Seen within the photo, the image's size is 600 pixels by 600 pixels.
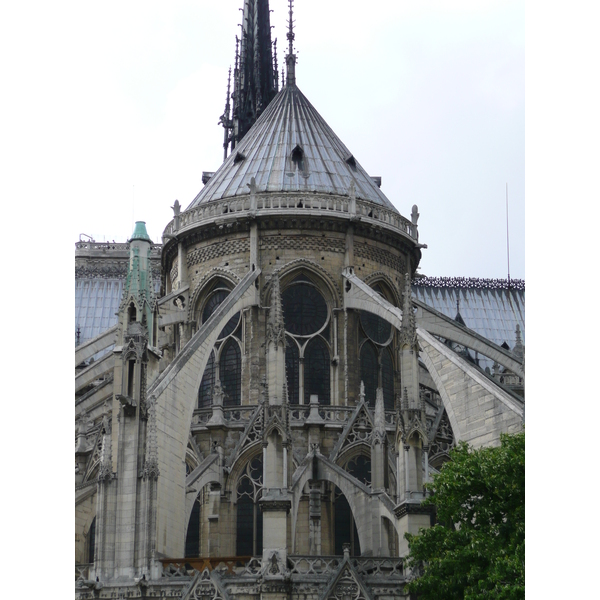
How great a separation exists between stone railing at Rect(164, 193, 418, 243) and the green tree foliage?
19.0m

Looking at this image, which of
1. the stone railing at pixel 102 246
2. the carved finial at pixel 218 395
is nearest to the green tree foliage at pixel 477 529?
the carved finial at pixel 218 395

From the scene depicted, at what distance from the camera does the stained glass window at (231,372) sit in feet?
149

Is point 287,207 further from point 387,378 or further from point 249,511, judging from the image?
point 249,511

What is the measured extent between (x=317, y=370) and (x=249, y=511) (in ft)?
22.6

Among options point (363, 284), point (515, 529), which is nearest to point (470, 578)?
point (515, 529)

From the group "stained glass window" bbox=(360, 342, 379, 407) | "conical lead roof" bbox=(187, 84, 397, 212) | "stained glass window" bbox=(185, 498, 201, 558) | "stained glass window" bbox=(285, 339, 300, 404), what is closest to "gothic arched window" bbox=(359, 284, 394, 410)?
"stained glass window" bbox=(360, 342, 379, 407)

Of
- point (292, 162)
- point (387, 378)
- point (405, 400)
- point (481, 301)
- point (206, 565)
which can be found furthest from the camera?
point (481, 301)

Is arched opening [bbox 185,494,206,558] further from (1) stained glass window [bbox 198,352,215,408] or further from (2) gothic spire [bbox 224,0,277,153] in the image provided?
(2) gothic spire [bbox 224,0,277,153]

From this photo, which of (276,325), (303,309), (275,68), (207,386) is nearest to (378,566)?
(276,325)

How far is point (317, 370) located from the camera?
1785 inches

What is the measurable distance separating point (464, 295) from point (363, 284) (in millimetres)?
26165

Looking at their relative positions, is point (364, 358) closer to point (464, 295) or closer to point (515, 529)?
point (515, 529)

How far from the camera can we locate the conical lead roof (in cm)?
4766
